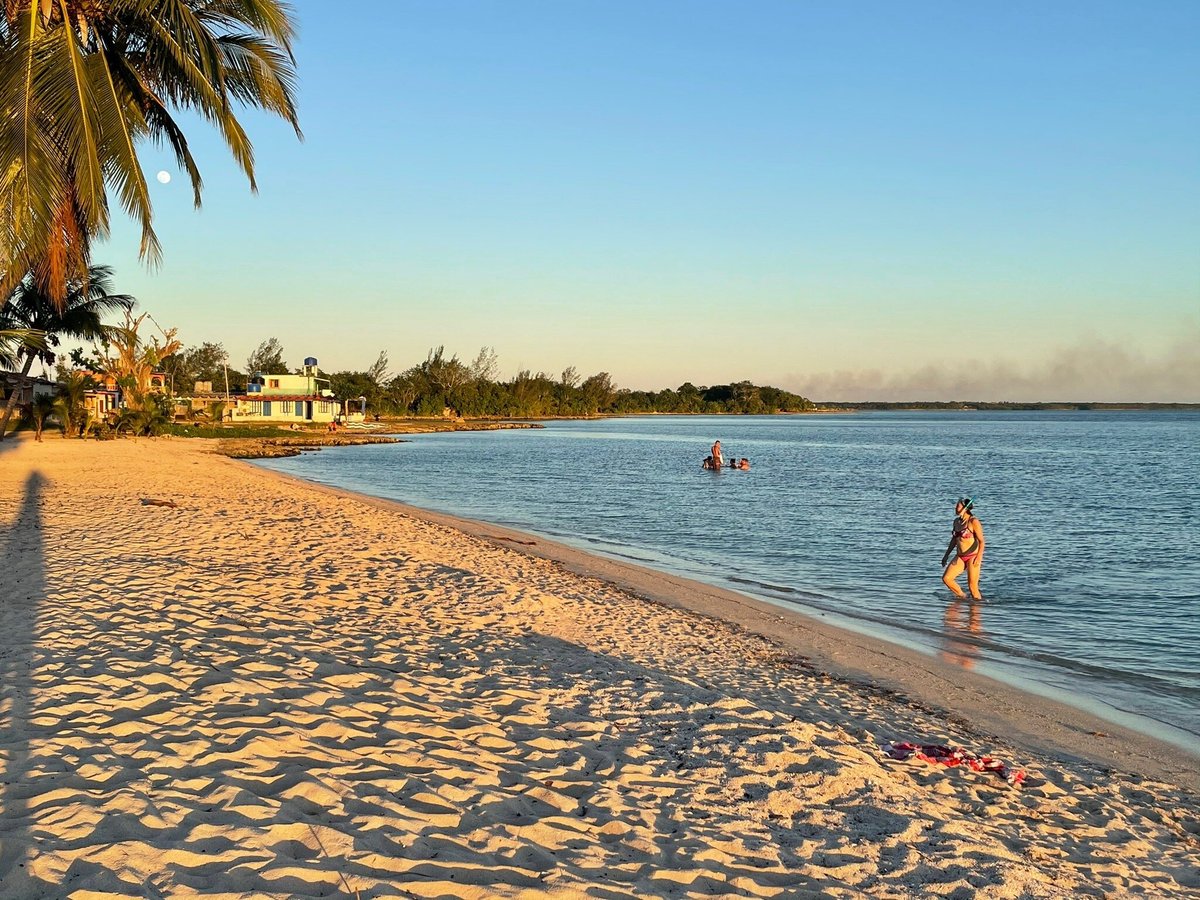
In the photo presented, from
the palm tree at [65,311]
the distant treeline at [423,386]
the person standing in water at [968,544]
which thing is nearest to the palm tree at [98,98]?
the person standing in water at [968,544]

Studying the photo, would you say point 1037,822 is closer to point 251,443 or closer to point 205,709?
point 205,709

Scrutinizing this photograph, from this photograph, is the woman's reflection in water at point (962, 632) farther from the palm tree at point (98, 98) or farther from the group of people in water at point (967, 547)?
the palm tree at point (98, 98)

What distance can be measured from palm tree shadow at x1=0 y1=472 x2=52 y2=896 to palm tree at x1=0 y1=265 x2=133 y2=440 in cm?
2556

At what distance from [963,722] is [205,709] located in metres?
6.44

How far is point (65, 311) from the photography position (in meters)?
34.8

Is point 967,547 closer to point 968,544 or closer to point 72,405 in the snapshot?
point 968,544

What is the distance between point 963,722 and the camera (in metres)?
7.61

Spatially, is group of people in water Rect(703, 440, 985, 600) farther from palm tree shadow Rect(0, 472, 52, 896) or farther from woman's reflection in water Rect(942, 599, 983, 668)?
palm tree shadow Rect(0, 472, 52, 896)

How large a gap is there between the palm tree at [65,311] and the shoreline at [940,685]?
29.6 m

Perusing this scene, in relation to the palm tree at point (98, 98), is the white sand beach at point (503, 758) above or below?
below

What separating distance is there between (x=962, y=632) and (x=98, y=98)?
15151 millimetres

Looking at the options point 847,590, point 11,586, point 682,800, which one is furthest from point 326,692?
point 847,590

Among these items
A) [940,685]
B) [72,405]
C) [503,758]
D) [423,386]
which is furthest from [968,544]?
[423,386]

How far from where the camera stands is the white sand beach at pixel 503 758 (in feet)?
13.0
